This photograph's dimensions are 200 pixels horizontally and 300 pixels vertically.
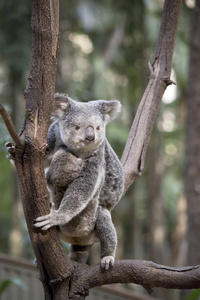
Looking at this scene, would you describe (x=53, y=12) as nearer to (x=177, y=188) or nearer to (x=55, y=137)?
(x=55, y=137)

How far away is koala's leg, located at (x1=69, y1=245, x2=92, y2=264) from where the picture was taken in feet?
10.2

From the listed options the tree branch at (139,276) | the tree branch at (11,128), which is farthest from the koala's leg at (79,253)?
the tree branch at (11,128)

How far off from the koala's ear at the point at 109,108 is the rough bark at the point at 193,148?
320cm

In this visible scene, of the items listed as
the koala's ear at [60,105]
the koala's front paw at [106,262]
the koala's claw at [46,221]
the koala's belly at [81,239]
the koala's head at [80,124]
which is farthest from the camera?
the koala's belly at [81,239]

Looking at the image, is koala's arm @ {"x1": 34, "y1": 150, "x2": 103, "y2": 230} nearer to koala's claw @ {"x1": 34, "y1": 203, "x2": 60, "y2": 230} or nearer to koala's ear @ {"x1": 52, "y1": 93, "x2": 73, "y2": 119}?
koala's claw @ {"x1": 34, "y1": 203, "x2": 60, "y2": 230}

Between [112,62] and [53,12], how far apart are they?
11928mm

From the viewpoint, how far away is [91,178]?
287 centimetres

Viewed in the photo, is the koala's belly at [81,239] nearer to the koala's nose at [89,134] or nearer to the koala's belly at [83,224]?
the koala's belly at [83,224]

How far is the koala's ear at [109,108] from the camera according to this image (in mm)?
3154

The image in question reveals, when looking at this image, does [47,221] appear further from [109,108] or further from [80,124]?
[109,108]

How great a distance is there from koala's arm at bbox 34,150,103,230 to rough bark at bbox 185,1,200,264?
11.3 feet

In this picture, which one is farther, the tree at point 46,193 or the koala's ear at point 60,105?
the koala's ear at point 60,105

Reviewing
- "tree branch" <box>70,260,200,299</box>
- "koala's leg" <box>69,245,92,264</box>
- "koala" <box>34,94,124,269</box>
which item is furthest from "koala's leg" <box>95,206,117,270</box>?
"koala's leg" <box>69,245,92,264</box>

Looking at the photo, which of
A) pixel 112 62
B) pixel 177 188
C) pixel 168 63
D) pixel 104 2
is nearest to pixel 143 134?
pixel 168 63
